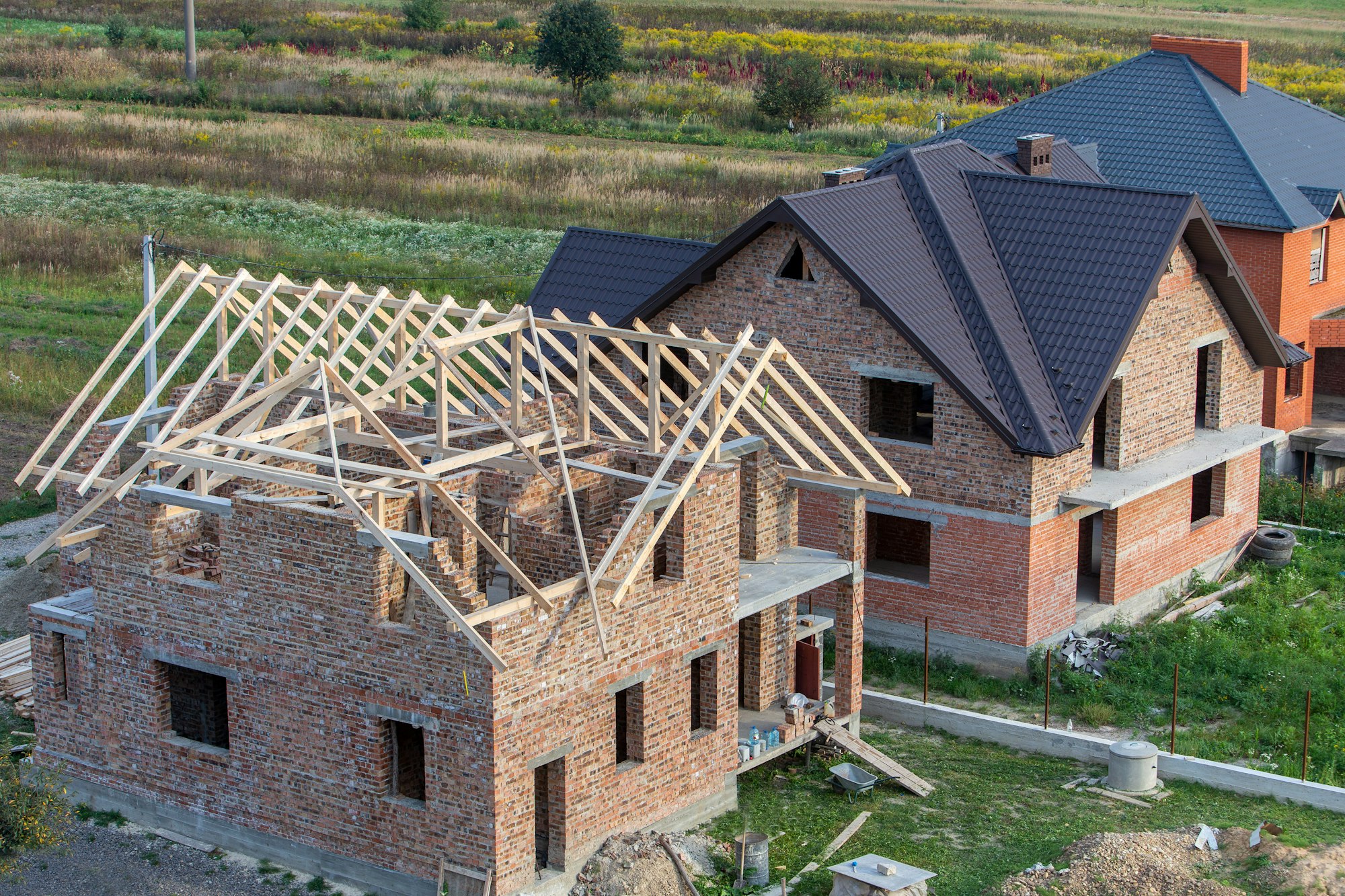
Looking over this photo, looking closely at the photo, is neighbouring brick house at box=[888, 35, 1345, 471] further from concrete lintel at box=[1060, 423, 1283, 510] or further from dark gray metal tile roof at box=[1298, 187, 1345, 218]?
concrete lintel at box=[1060, 423, 1283, 510]

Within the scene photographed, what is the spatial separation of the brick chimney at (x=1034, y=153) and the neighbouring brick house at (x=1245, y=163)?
286 centimetres

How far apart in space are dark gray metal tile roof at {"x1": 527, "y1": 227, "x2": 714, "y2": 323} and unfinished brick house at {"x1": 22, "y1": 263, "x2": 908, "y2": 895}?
6435 millimetres

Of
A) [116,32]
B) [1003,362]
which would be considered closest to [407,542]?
[1003,362]

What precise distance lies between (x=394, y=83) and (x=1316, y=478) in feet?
165

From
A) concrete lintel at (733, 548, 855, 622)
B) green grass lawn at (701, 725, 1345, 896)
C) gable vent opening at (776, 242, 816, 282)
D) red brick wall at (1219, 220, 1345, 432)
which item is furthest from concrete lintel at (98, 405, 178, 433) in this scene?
red brick wall at (1219, 220, 1345, 432)

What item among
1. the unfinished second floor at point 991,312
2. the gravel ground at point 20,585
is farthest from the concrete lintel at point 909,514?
the gravel ground at point 20,585

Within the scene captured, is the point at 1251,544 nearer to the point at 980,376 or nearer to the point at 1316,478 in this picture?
the point at 1316,478

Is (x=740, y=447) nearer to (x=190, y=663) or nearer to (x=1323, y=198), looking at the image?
(x=190, y=663)

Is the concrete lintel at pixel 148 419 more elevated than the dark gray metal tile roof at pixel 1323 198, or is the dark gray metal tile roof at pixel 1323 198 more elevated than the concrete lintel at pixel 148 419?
the dark gray metal tile roof at pixel 1323 198

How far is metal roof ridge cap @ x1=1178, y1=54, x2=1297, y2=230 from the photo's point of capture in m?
33.0

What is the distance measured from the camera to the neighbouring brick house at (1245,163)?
33625 mm

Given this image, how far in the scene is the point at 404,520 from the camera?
1942cm

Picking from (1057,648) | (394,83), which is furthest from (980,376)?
(394,83)

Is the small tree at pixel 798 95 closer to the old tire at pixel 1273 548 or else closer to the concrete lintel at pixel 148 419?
the old tire at pixel 1273 548
